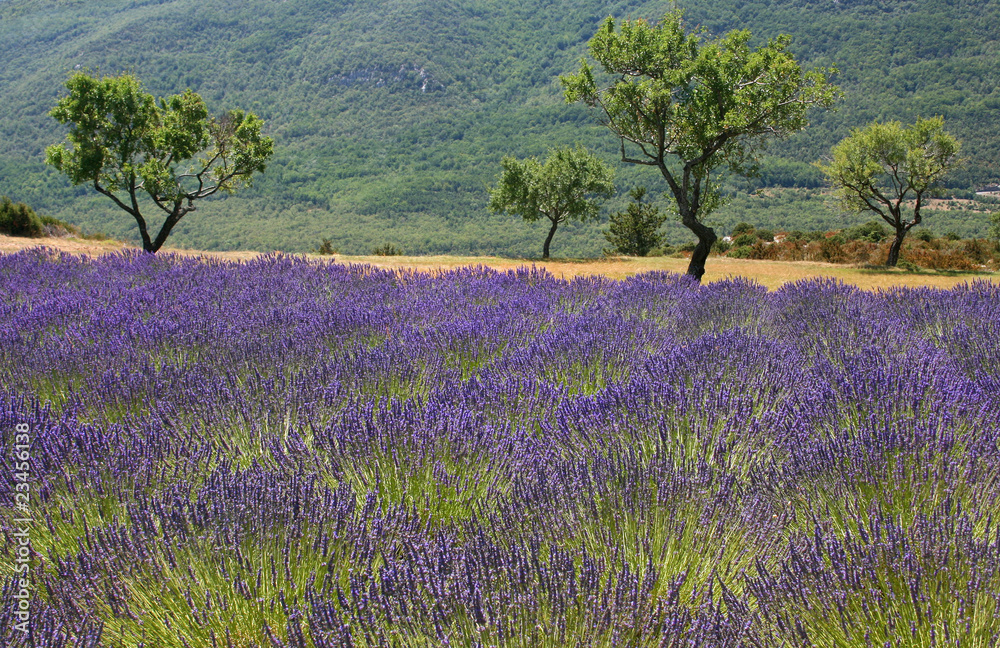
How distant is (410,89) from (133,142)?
148m

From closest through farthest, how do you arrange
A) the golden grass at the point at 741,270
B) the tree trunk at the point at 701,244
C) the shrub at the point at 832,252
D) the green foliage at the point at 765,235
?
1. the tree trunk at the point at 701,244
2. the golden grass at the point at 741,270
3. the shrub at the point at 832,252
4. the green foliage at the point at 765,235

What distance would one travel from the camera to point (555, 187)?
27.9 meters

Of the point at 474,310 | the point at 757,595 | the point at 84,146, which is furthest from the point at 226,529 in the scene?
the point at 84,146

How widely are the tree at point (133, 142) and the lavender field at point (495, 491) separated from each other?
16.0 meters

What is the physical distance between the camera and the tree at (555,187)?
27.8 metres

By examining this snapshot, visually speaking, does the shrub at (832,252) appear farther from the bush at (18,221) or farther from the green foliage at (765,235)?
the bush at (18,221)

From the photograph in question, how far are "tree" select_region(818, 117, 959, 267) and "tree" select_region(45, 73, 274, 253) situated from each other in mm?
19741

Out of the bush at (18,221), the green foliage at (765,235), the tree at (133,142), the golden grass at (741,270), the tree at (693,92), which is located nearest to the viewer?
the tree at (693,92)

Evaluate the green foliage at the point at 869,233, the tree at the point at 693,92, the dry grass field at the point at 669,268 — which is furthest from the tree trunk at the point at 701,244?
the green foliage at the point at 869,233

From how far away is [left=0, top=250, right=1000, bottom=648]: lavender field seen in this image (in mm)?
1616

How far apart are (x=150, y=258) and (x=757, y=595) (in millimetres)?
9417

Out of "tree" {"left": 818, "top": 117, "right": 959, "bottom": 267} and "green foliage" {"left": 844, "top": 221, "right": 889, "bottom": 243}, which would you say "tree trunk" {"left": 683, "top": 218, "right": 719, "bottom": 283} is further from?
"green foliage" {"left": 844, "top": 221, "right": 889, "bottom": 243}

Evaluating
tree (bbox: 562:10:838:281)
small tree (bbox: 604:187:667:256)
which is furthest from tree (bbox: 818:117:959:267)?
small tree (bbox: 604:187:667:256)

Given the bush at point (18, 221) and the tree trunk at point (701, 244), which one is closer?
the tree trunk at point (701, 244)
